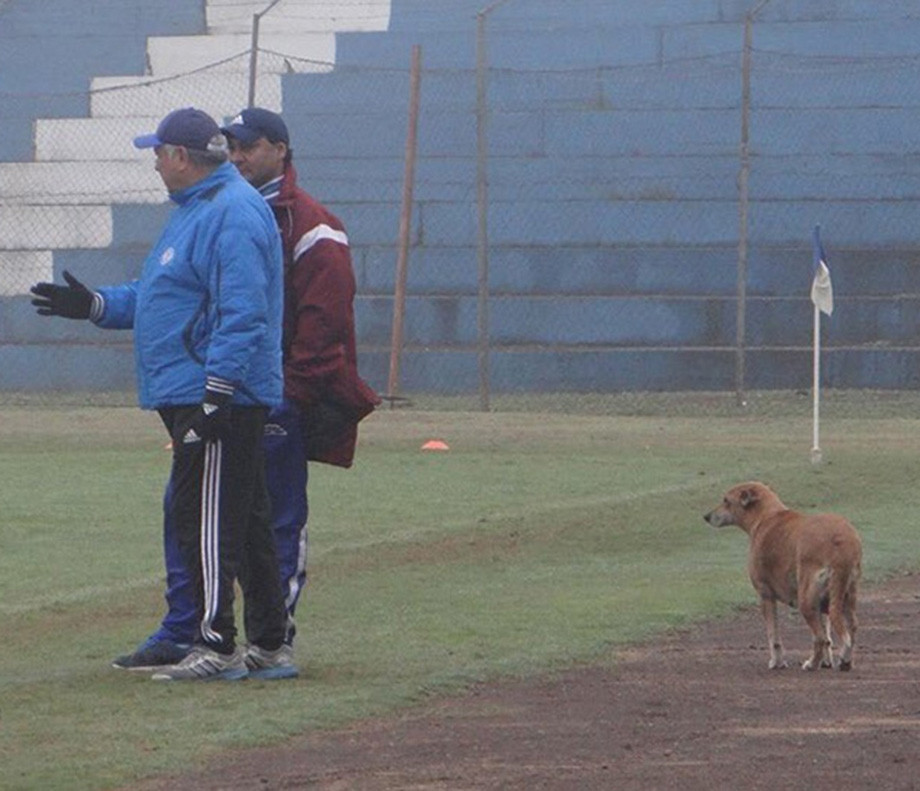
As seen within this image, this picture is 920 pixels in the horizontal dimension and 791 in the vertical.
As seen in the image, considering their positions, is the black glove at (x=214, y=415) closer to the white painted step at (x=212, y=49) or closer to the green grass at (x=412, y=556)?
the green grass at (x=412, y=556)

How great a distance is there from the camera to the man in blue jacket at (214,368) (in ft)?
27.1

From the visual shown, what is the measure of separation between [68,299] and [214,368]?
99cm

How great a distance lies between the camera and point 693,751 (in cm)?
718

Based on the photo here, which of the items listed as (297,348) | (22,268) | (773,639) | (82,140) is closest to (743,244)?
(22,268)

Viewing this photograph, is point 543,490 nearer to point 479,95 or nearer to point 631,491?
point 631,491

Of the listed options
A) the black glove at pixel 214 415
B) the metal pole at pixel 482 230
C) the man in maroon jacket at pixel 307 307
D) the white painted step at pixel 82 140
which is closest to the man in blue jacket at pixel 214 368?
the black glove at pixel 214 415

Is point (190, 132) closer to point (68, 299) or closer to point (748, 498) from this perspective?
point (68, 299)

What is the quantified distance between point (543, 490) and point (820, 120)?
11677 mm

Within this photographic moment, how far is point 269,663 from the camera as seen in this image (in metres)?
8.71

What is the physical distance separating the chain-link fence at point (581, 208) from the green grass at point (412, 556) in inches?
99.4

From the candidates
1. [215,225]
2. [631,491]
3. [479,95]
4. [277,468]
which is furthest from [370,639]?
[479,95]

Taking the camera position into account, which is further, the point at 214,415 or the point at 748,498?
the point at 748,498

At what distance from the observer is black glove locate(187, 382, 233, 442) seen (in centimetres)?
820

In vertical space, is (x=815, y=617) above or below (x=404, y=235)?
below
